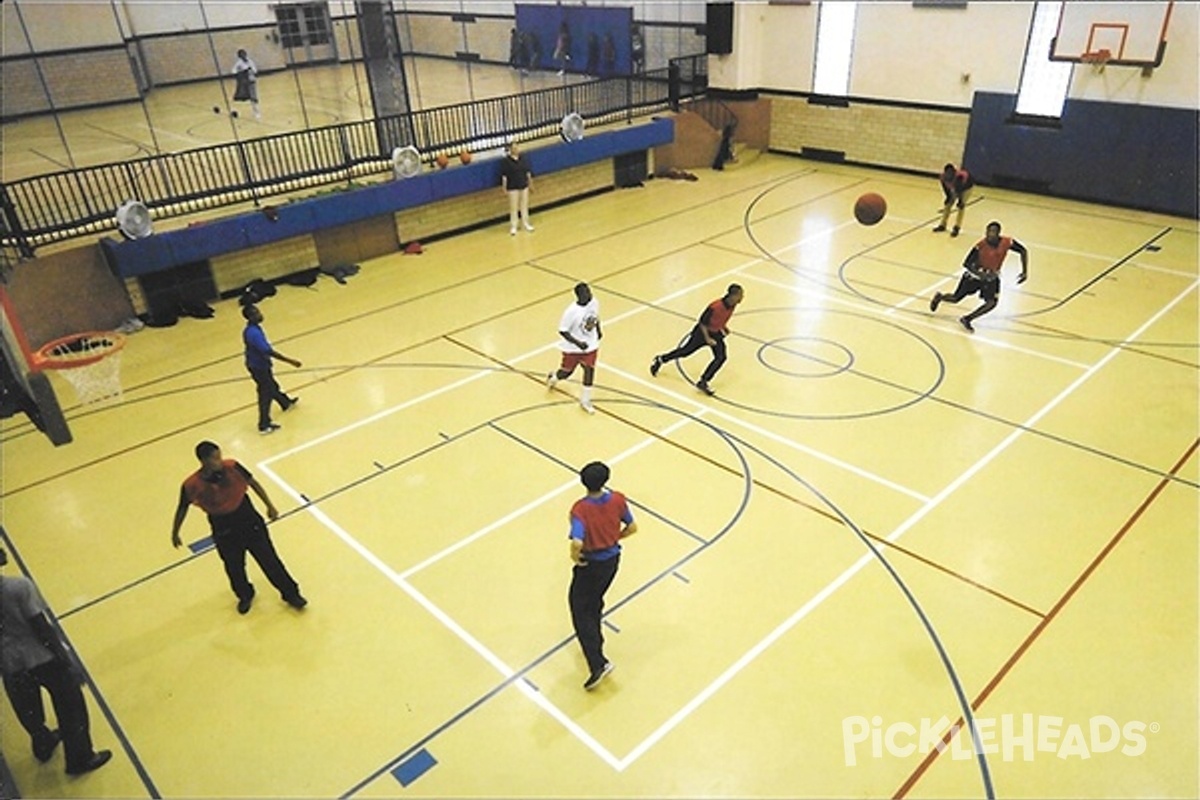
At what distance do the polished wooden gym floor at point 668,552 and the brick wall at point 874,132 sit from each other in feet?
19.8

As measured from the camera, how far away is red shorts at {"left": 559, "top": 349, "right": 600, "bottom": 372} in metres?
8.48

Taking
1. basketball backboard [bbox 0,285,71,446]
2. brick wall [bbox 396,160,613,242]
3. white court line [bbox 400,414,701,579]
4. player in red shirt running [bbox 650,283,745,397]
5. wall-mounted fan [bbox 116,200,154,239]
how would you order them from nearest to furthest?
basketball backboard [bbox 0,285,71,446] → white court line [bbox 400,414,701,579] → player in red shirt running [bbox 650,283,745,397] → wall-mounted fan [bbox 116,200,154,239] → brick wall [bbox 396,160,613,242]

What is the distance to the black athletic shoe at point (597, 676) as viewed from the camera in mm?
5359

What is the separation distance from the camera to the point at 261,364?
26.7 feet

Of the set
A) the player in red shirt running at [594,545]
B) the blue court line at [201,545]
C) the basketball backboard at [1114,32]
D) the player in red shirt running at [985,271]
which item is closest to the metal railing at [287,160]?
the blue court line at [201,545]

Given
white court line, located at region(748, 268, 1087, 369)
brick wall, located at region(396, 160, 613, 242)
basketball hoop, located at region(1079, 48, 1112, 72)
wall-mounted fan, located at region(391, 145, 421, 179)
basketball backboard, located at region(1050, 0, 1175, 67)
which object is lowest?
white court line, located at region(748, 268, 1087, 369)

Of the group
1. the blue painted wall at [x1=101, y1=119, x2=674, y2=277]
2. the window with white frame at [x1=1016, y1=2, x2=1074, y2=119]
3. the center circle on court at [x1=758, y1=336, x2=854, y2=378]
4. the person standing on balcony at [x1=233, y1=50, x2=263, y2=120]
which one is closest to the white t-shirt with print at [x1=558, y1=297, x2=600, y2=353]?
the center circle on court at [x1=758, y1=336, x2=854, y2=378]

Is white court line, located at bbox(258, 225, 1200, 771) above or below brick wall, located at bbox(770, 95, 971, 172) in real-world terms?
below

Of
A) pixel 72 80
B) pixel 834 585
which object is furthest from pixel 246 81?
pixel 834 585

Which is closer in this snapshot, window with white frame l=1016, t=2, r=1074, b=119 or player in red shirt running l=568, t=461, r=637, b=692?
player in red shirt running l=568, t=461, r=637, b=692

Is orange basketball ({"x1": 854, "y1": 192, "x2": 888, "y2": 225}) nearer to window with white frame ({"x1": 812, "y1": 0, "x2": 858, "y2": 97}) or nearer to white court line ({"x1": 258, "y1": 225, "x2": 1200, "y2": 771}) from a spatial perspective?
white court line ({"x1": 258, "y1": 225, "x2": 1200, "y2": 771})

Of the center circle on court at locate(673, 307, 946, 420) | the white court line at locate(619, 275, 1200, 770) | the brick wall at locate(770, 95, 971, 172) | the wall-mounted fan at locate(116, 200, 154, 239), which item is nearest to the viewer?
the white court line at locate(619, 275, 1200, 770)

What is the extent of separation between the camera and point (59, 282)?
10492 mm

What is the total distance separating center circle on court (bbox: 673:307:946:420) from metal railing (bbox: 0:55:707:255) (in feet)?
23.6
